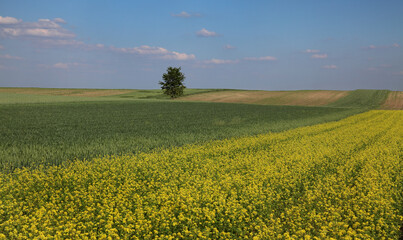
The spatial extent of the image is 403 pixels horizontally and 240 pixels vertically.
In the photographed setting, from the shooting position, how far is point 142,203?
7.90 m

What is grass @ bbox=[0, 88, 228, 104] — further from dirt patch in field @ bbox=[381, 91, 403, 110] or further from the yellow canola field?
dirt patch in field @ bbox=[381, 91, 403, 110]

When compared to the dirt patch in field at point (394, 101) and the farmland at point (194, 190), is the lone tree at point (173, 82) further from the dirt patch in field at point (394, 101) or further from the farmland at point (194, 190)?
the farmland at point (194, 190)

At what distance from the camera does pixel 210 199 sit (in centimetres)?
739

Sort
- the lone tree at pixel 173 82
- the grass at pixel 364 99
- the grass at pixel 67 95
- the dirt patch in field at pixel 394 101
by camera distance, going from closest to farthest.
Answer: the grass at pixel 67 95 → the dirt patch in field at pixel 394 101 → the grass at pixel 364 99 → the lone tree at pixel 173 82

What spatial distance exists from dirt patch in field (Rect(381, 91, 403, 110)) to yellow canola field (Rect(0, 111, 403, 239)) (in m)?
62.0

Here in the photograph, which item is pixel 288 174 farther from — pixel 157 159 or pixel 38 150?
pixel 38 150

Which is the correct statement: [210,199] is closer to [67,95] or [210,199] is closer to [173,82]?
[173,82]

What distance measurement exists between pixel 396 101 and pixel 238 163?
7778cm

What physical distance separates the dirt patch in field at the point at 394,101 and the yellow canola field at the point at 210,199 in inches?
2440

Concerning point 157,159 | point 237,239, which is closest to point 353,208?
point 237,239

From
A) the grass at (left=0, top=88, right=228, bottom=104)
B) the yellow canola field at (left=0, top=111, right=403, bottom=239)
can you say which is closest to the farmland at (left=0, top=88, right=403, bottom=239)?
the yellow canola field at (left=0, top=111, right=403, bottom=239)

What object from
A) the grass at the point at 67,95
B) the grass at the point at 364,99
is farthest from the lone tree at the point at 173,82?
the grass at the point at 364,99

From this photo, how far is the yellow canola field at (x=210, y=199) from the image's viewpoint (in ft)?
20.9

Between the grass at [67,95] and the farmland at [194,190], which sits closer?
the farmland at [194,190]
